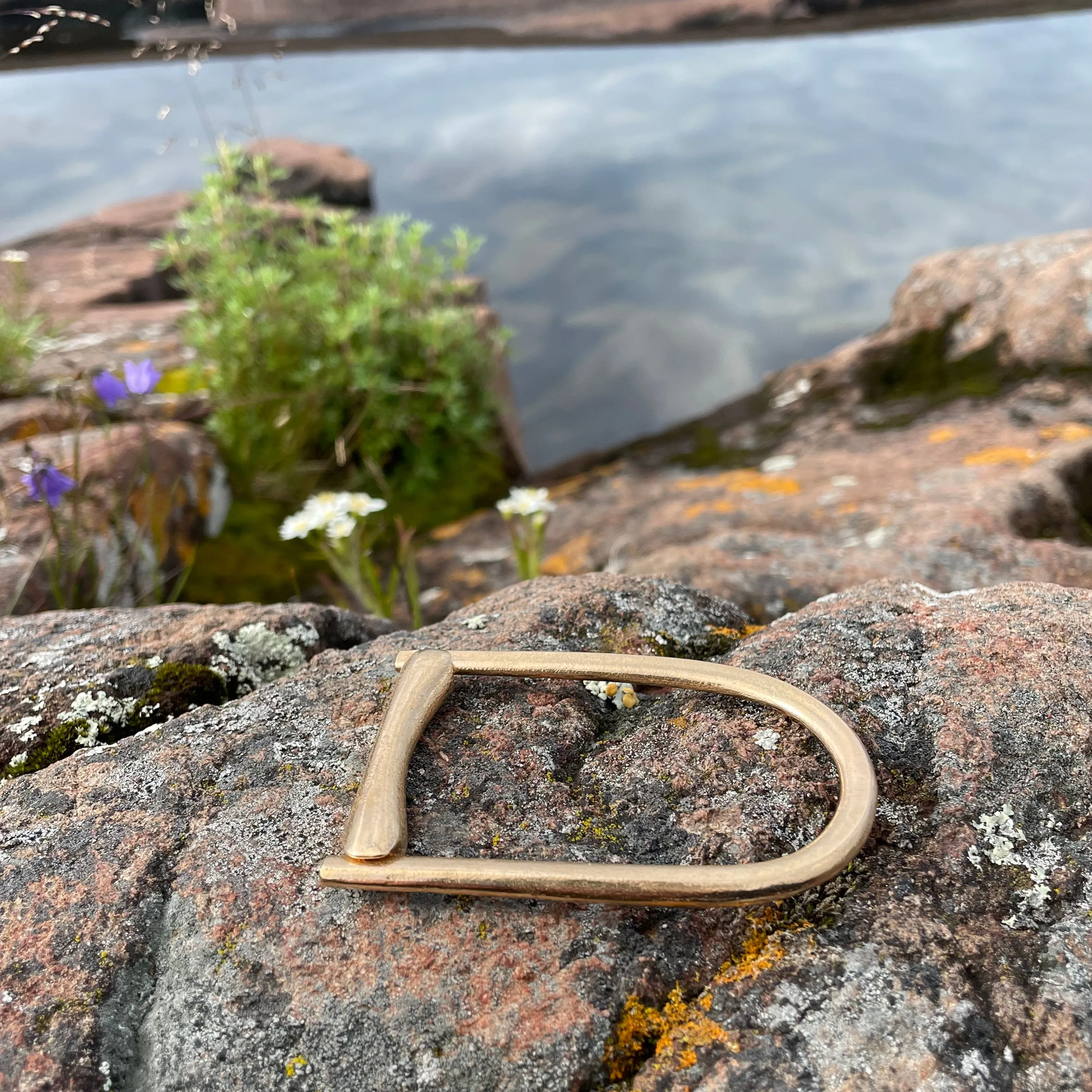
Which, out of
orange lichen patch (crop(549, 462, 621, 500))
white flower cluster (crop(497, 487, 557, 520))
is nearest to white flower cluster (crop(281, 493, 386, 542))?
white flower cluster (crop(497, 487, 557, 520))

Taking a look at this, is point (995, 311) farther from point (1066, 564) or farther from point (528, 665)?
point (528, 665)

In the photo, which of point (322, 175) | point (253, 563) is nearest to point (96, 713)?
point (253, 563)

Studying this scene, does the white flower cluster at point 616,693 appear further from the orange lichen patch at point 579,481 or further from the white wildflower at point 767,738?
the orange lichen patch at point 579,481

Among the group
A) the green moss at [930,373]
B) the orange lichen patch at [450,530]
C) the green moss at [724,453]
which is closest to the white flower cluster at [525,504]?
the orange lichen patch at [450,530]

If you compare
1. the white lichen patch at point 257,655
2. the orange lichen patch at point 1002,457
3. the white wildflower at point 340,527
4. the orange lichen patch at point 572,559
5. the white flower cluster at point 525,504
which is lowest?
the orange lichen patch at point 572,559

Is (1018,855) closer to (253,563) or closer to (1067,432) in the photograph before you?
(1067,432)

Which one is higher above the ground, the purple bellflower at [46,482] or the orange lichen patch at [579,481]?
the purple bellflower at [46,482]
